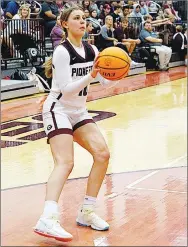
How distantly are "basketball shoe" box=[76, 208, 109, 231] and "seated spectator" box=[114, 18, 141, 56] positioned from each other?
13.7 m

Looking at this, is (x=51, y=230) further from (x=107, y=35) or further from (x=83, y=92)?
(x=107, y=35)

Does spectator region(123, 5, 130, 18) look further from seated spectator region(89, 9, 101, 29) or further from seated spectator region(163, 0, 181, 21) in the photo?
seated spectator region(163, 0, 181, 21)

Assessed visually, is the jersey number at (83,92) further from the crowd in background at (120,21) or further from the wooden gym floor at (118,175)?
the crowd in background at (120,21)

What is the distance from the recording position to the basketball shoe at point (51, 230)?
476 centimetres

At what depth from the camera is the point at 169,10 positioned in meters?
23.4

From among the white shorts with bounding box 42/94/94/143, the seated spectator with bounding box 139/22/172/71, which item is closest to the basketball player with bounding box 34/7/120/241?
the white shorts with bounding box 42/94/94/143

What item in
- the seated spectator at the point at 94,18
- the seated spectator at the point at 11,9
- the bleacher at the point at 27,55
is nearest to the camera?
the bleacher at the point at 27,55

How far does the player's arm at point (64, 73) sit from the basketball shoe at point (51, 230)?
1021 millimetres

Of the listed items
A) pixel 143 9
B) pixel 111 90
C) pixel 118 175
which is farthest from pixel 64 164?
pixel 143 9

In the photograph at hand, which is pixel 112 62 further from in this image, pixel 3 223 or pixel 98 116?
pixel 98 116

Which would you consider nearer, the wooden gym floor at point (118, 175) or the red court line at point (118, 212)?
the red court line at point (118, 212)

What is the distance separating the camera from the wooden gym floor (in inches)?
201

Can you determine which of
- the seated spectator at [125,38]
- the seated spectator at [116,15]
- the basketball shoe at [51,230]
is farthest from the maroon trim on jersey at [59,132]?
the seated spectator at [116,15]

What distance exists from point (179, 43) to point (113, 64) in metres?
17.1
